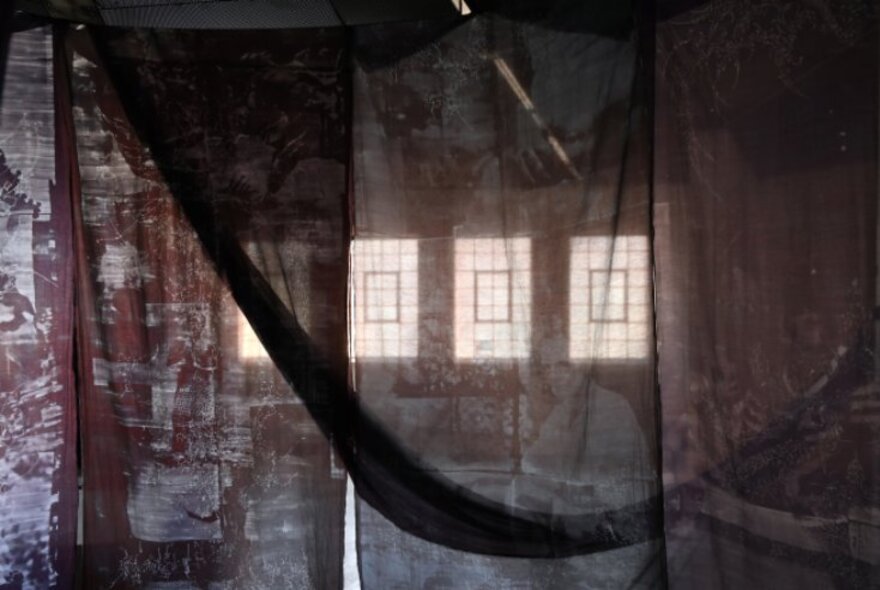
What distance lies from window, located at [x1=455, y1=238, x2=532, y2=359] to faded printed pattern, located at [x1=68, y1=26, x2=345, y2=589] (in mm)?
436

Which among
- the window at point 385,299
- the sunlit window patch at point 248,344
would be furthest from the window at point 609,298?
the sunlit window patch at point 248,344

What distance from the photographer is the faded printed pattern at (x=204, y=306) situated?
2223mm

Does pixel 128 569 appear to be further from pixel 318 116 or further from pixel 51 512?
pixel 318 116

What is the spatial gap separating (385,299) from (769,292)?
119cm

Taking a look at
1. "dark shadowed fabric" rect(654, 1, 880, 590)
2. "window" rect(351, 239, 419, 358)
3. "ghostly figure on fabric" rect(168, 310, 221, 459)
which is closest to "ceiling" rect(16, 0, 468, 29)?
"window" rect(351, 239, 419, 358)

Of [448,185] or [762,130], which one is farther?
[448,185]

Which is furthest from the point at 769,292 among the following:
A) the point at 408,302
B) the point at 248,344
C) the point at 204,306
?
the point at 204,306

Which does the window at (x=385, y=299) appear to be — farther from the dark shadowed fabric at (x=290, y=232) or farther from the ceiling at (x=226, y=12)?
the ceiling at (x=226, y=12)

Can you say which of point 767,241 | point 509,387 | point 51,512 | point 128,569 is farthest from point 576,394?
point 51,512

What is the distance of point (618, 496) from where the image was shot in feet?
6.66

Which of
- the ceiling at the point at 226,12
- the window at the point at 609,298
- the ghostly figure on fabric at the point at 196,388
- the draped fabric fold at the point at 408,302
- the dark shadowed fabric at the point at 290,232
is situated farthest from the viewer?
the ceiling at the point at 226,12

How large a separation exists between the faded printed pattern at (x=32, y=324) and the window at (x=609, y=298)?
5.84 feet

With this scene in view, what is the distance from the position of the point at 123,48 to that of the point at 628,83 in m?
1.74

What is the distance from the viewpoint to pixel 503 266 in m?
2.11
